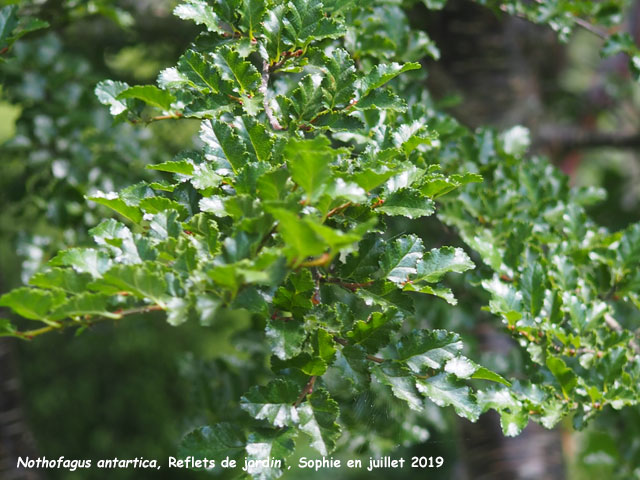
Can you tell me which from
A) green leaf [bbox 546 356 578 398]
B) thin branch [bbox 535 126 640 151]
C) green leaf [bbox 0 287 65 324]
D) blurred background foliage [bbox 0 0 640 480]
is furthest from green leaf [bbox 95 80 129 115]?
thin branch [bbox 535 126 640 151]

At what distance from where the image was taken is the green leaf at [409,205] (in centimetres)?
62

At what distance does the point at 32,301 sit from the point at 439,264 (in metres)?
0.39

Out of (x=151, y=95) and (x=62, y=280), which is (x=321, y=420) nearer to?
(x=62, y=280)

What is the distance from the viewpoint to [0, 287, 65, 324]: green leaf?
496 mm

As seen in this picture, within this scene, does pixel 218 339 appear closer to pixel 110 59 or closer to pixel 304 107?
pixel 110 59

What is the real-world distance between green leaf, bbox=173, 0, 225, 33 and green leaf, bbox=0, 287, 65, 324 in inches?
12.5

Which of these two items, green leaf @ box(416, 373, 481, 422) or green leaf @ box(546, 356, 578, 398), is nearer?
green leaf @ box(416, 373, 481, 422)

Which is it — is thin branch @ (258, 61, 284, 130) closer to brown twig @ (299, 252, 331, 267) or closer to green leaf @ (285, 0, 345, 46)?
green leaf @ (285, 0, 345, 46)

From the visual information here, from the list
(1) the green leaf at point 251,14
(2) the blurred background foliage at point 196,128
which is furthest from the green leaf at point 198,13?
(2) the blurred background foliage at point 196,128

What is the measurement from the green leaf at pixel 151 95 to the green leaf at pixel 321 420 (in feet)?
1.11

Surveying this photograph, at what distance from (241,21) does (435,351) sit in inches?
16.1

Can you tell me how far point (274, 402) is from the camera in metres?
0.60

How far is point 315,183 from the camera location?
20.0 inches

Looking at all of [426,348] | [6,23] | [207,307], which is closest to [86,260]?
[207,307]
